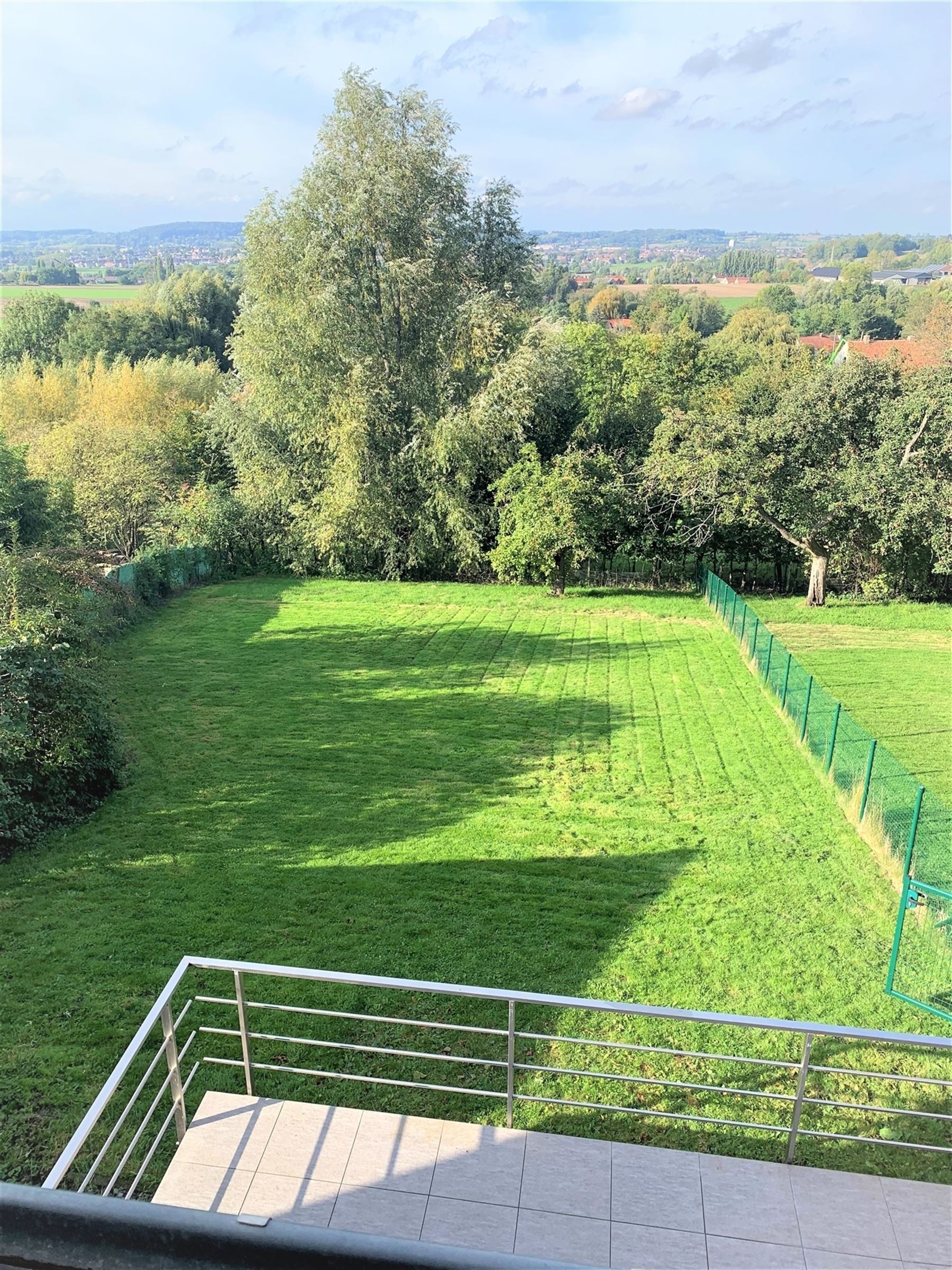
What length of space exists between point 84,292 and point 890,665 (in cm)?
7358

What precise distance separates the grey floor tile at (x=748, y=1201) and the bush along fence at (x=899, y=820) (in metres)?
3.42

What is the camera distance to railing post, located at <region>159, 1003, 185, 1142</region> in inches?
180

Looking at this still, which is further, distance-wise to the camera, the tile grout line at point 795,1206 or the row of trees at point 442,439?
the row of trees at point 442,439

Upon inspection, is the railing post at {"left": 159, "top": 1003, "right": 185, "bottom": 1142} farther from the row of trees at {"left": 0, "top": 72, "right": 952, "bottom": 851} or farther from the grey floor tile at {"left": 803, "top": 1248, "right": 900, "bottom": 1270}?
the row of trees at {"left": 0, "top": 72, "right": 952, "bottom": 851}

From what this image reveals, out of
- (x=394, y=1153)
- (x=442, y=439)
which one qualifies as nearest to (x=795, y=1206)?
(x=394, y=1153)

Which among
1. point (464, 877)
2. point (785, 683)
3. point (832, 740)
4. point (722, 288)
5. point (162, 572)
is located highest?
point (722, 288)

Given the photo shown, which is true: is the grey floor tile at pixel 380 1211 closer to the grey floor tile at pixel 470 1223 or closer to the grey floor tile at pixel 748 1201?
the grey floor tile at pixel 470 1223

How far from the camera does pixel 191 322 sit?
2044 inches

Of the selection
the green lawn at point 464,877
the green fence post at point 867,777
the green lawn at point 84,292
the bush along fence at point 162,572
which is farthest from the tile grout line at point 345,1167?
the green lawn at point 84,292

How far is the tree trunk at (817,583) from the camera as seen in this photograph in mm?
22250

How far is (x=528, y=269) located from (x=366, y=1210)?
975 inches

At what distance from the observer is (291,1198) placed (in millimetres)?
4348

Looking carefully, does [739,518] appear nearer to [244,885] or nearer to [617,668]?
[617,668]

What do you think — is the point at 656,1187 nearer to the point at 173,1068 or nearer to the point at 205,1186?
the point at 205,1186
